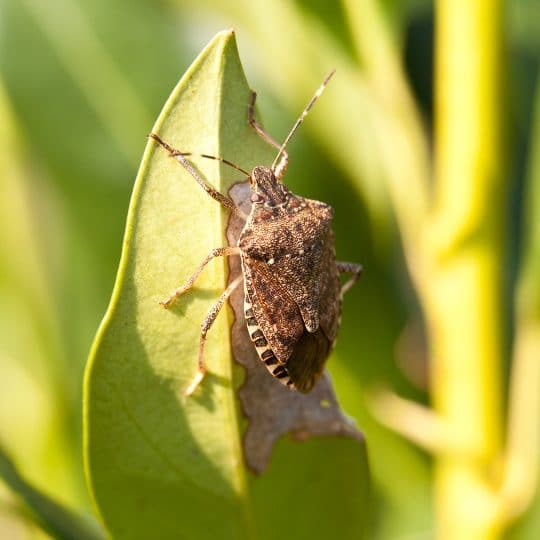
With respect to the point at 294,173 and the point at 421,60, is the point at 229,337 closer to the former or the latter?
the point at 294,173

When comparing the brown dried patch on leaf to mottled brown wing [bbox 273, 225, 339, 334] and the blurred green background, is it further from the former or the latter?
the blurred green background

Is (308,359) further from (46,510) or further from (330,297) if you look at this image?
(46,510)

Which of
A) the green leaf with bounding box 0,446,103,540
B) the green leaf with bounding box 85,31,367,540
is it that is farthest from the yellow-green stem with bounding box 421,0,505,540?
the green leaf with bounding box 0,446,103,540

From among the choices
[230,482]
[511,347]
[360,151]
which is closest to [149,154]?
[230,482]

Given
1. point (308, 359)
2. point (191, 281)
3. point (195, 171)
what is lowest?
point (308, 359)

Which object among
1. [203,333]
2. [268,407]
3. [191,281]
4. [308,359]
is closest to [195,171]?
[191,281]

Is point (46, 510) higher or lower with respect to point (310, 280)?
lower
